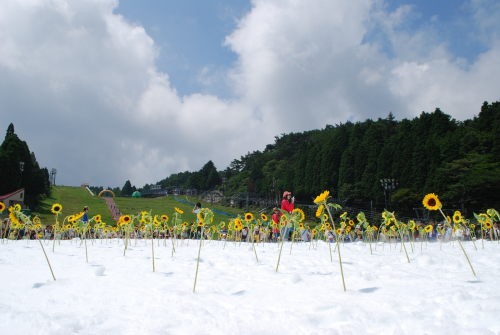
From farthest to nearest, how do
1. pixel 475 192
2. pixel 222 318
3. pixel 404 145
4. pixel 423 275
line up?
pixel 404 145 < pixel 475 192 < pixel 423 275 < pixel 222 318

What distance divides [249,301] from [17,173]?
4733 centimetres

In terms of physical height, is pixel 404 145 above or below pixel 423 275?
above

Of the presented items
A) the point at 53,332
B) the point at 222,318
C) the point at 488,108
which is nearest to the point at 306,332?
the point at 222,318

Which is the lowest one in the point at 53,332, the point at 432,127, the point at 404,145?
the point at 53,332

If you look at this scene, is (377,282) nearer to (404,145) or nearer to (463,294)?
(463,294)

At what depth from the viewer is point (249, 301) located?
8.95ft

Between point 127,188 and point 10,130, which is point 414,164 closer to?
point 10,130

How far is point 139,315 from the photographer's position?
2355 millimetres

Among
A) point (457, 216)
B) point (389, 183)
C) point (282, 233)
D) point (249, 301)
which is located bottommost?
point (249, 301)

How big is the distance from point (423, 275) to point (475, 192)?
1330 inches

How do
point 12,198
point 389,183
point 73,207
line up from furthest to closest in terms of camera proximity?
1. point 73,207
2. point 389,183
3. point 12,198

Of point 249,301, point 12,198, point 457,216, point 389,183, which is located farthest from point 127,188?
point 249,301

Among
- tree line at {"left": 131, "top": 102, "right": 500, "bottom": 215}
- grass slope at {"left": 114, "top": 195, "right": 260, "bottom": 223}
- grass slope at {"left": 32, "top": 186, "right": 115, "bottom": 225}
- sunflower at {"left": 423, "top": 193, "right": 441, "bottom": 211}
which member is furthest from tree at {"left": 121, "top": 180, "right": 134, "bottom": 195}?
sunflower at {"left": 423, "top": 193, "right": 441, "bottom": 211}

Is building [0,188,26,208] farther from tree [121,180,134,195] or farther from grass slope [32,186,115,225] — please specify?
tree [121,180,134,195]
